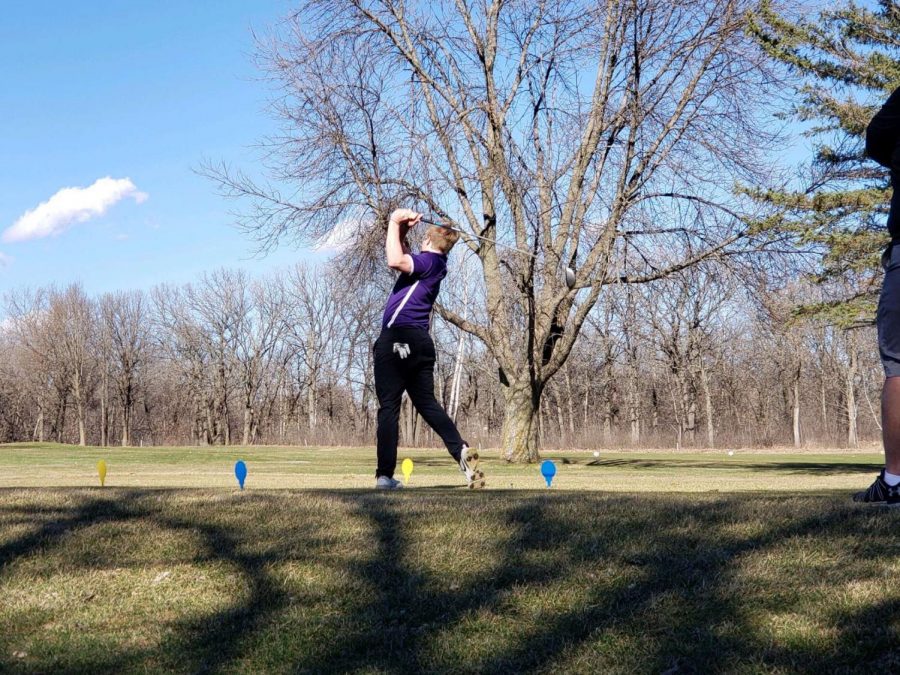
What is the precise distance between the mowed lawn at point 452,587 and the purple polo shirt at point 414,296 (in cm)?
260

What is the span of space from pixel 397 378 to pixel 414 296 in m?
0.71

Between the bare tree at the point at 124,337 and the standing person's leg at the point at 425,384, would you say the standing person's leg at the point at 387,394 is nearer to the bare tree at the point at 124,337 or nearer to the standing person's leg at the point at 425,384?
the standing person's leg at the point at 425,384

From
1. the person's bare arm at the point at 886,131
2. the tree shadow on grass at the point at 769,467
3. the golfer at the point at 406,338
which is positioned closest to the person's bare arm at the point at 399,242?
the golfer at the point at 406,338

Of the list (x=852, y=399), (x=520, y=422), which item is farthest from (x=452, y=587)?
(x=852, y=399)

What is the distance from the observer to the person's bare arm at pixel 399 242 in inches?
311

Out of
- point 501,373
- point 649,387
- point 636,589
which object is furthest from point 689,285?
point 649,387

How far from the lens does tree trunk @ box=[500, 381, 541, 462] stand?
941 inches

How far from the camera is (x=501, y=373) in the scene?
24547 mm

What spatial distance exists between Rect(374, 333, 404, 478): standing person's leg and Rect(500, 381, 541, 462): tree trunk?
15.8 m

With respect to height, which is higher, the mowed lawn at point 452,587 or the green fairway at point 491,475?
the mowed lawn at point 452,587

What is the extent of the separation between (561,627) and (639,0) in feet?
67.4

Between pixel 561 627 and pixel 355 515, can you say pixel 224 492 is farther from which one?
pixel 561 627

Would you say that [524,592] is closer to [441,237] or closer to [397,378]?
[397,378]

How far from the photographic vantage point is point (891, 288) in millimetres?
4867
